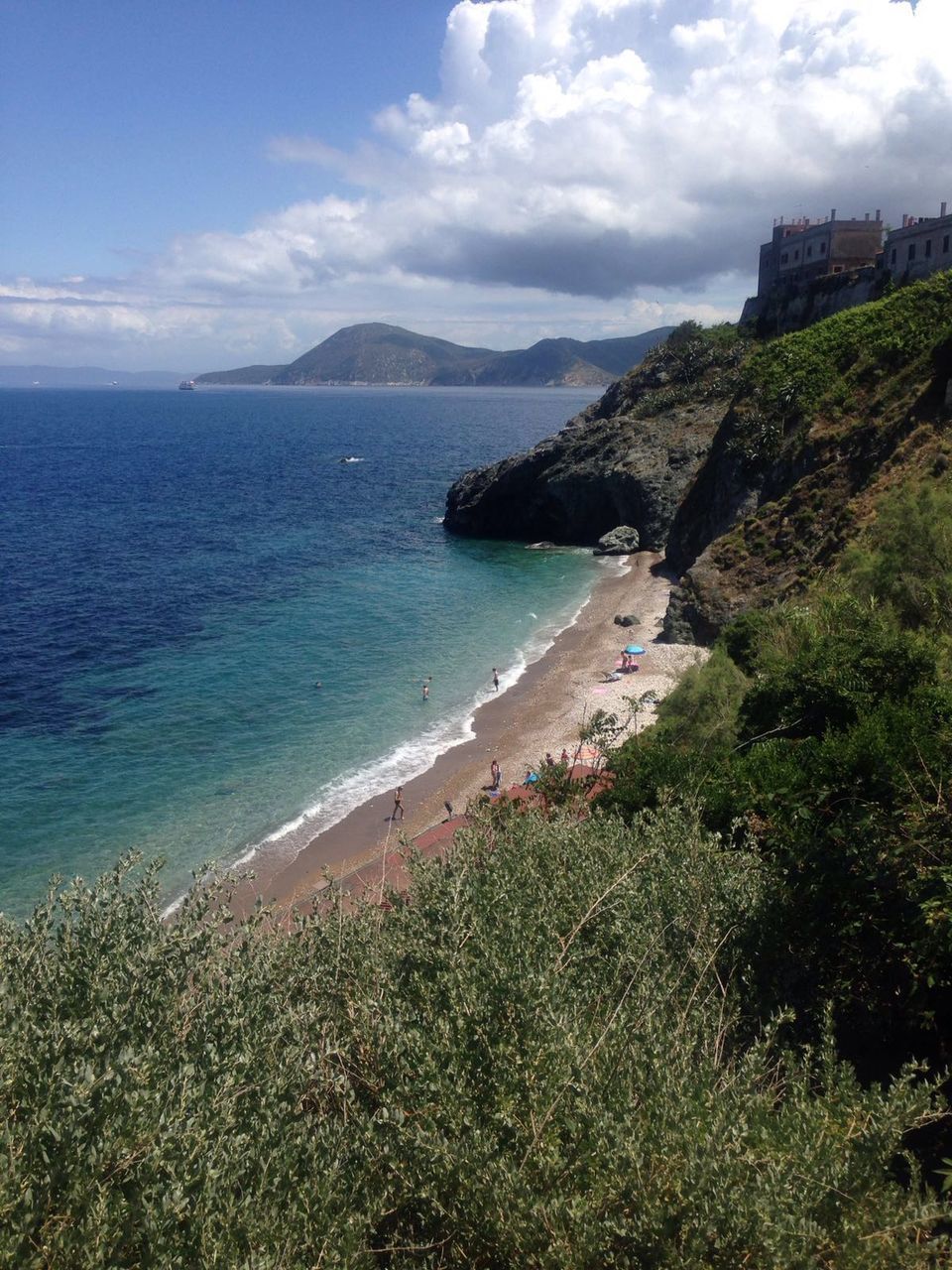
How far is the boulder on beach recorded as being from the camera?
181ft

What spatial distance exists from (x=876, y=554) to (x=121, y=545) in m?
47.7

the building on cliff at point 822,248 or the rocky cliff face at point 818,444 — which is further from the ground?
the building on cliff at point 822,248

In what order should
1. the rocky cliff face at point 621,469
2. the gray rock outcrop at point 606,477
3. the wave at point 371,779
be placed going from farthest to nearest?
1. the rocky cliff face at point 621,469
2. the gray rock outcrop at point 606,477
3. the wave at point 371,779

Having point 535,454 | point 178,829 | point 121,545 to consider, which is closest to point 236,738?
point 178,829

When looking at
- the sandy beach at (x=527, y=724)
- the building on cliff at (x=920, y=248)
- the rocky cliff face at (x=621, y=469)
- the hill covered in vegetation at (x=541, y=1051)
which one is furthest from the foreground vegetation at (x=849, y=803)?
the rocky cliff face at (x=621, y=469)

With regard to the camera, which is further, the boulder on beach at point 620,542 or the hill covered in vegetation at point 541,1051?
the boulder on beach at point 620,542

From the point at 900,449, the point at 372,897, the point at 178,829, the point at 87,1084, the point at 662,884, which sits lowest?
the point at 178,829

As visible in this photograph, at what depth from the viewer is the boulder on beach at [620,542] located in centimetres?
5528

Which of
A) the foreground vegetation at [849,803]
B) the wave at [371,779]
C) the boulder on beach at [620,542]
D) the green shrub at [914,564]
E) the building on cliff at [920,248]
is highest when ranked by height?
the building on cliff at [920,248]

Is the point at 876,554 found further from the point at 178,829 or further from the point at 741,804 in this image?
the point at 178,829

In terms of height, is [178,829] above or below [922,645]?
below

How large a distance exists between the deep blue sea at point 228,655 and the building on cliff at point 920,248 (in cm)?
2174

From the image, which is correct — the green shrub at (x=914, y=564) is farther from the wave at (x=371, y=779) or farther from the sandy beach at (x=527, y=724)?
the wave at (x=371, y=779)

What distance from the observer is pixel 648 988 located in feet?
20.9
